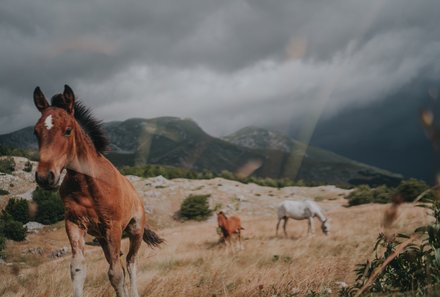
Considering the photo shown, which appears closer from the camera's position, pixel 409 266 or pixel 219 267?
pixel 409 266

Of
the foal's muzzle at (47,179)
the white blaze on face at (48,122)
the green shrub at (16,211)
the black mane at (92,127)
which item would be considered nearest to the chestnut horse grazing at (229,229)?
the black mane at (92,127)

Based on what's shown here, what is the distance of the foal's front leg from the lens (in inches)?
196

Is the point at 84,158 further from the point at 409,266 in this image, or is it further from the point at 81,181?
the point at 409,266

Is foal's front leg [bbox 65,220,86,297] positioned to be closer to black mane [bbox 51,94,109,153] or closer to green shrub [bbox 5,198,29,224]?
black mane [bbox 51,94,109,153]

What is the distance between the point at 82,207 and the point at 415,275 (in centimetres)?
414

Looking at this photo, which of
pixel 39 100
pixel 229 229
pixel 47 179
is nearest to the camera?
pixel 47 179

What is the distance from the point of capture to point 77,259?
5062mm

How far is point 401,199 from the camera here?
1393 millimetres

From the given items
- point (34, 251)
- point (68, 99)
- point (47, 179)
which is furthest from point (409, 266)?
point (34, 251)

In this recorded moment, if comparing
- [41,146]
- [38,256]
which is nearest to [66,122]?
[41,146]

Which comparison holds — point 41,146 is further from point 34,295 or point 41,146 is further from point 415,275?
point 415,275

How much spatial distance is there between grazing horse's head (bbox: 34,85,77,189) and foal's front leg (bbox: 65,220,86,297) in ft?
3.23

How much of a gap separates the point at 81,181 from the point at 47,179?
1236 mm

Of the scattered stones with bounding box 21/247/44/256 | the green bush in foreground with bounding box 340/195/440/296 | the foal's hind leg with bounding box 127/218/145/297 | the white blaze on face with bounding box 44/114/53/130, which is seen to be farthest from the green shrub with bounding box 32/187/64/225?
the green bush in foreground with bounding box 340/195/440/296
